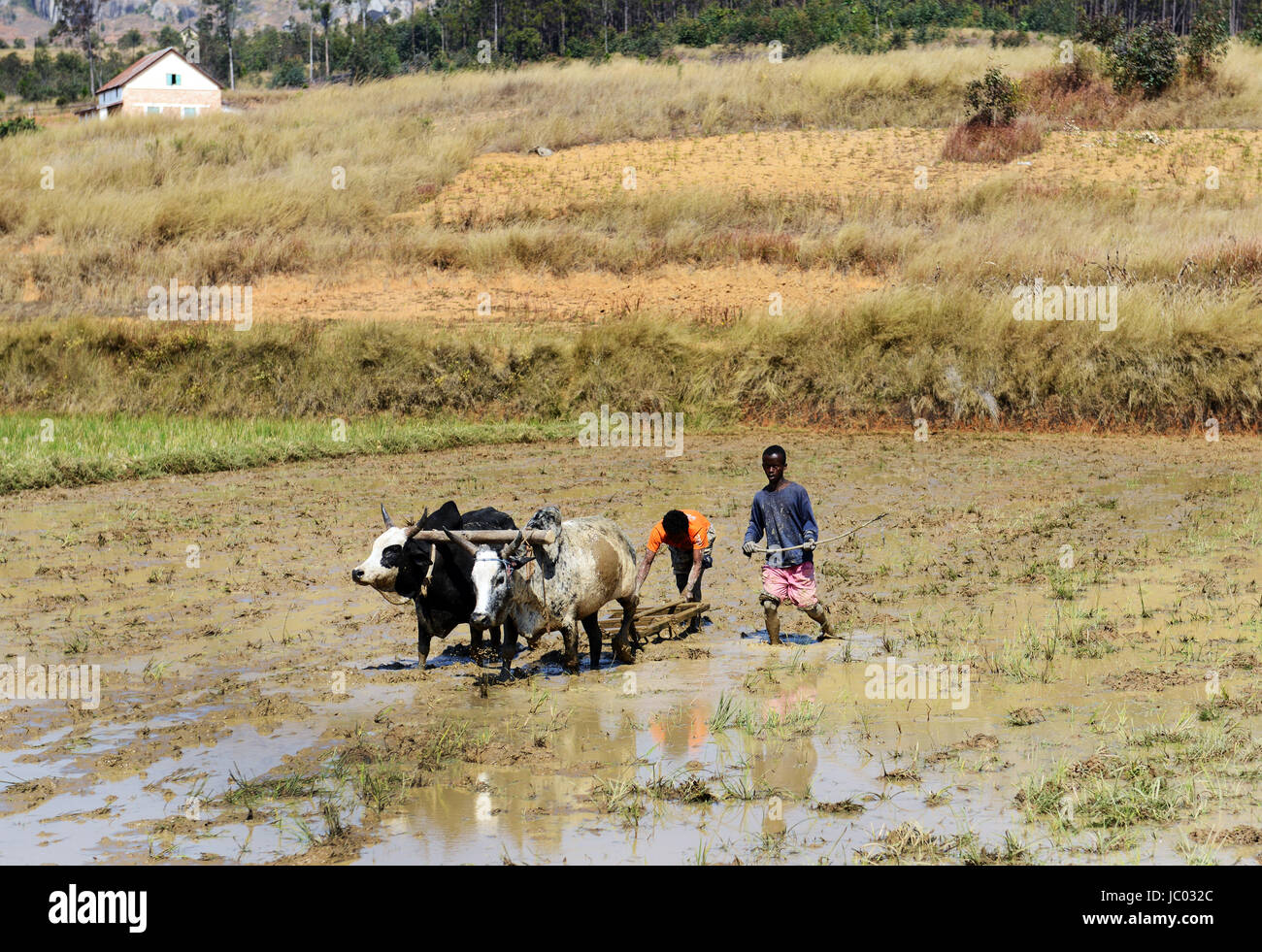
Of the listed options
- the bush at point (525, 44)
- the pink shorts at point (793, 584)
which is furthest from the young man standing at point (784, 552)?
the bush at point (525, 44)

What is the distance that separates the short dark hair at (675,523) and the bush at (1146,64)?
105 feet

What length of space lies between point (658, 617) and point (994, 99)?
2948cm

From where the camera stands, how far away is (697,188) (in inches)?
1235

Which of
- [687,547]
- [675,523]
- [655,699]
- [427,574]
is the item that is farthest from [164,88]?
[655,699]

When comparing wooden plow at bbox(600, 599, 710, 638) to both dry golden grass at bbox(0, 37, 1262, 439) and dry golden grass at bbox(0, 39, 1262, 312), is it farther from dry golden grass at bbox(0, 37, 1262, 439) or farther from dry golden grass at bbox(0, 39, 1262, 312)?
dry golden grass at bbox(0, 39, 1262, 312)

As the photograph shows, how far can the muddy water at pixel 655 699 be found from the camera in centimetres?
647

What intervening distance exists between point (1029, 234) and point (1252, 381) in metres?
6.88

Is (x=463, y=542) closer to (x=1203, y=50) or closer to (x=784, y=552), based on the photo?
(x=784, y=552)

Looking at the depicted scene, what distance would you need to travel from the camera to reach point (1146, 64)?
37531mm

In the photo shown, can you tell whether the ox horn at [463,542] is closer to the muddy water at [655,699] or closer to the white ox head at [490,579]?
the white ox head at [490,579]

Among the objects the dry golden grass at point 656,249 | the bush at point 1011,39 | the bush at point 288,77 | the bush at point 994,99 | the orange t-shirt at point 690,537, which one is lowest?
the orange t-shirt at point 690,537

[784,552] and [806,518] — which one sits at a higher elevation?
[806,518]

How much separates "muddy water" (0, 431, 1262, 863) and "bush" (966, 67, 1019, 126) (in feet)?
72.8
